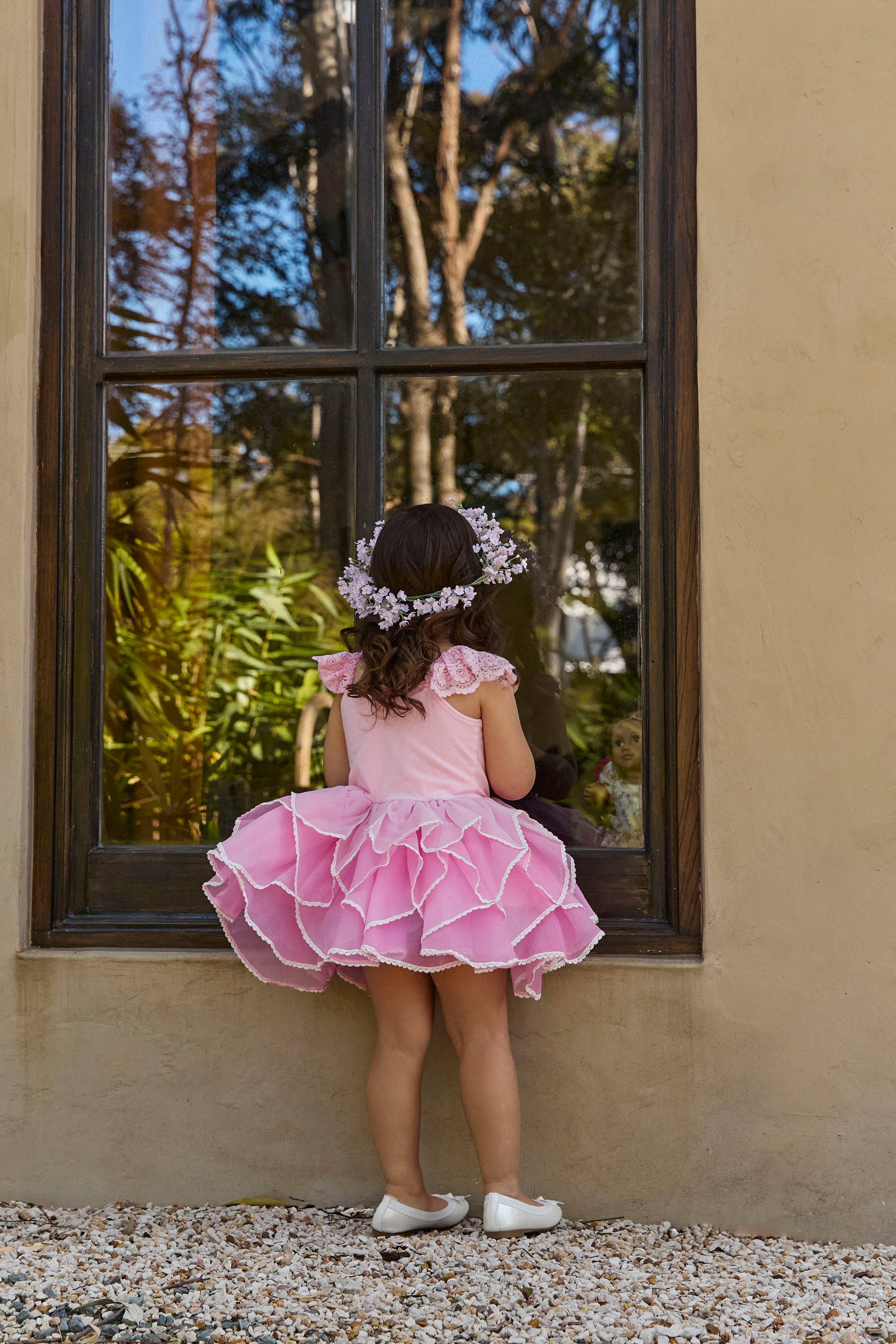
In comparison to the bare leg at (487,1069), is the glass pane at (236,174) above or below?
above

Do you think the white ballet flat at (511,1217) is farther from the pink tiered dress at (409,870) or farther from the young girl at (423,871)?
the pink tiered dress at (409,870)

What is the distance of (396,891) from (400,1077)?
0.39 m

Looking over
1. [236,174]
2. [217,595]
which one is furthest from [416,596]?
[236,174]

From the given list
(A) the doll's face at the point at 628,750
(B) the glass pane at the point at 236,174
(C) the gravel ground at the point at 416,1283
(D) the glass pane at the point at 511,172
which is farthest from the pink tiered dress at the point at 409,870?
(D) the glass pane at the point at 511,172

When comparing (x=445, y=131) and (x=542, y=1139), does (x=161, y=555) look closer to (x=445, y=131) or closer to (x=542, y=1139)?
(x=445, y=131)

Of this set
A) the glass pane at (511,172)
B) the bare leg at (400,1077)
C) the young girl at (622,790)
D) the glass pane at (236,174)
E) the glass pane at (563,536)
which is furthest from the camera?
the glass pane at (511,172)

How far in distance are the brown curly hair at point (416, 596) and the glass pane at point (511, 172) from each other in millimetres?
1220

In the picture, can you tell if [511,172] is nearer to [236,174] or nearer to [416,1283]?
[236,174]

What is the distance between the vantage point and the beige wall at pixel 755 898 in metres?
2.34

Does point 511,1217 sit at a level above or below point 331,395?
below

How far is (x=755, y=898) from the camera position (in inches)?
93.3

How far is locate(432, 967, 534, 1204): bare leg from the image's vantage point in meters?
2.22

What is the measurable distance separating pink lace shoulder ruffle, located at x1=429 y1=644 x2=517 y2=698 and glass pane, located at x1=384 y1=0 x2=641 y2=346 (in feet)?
4.68

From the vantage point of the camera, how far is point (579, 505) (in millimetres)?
4496
